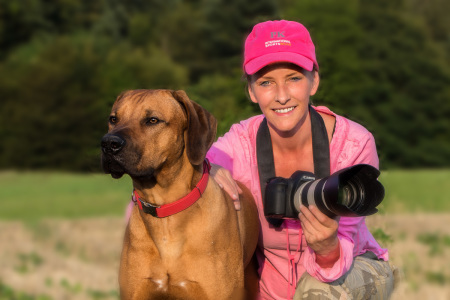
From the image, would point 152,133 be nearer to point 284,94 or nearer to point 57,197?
point 284,94

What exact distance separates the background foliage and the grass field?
54.0 ft

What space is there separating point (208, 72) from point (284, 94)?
4719 cm

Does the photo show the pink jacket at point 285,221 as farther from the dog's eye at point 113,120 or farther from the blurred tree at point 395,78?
the blurred tree at point 395,78

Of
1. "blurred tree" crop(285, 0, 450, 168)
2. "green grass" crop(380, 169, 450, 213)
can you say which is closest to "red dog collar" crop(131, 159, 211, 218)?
"green grass" crop(380, 169, 450, 213)

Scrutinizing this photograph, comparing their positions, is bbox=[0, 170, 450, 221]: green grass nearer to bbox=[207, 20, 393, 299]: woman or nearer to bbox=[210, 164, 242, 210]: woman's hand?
bbox=[207, 20, 393, 299]: woman

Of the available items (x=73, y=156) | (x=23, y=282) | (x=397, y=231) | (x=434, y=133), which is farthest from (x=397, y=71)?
(x=23, y=282)

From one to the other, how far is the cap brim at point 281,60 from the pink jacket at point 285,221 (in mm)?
510

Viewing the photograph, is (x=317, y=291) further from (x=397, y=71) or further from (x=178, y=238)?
(x=397, y=71)

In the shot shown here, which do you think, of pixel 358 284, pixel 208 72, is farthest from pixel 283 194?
pixel 208 72

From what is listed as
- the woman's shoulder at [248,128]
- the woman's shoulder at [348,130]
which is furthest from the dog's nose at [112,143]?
the woman's shoulder at [348,130]

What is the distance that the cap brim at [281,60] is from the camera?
14.0ft

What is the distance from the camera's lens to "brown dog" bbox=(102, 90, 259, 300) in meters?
3.85

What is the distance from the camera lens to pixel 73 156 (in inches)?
1752

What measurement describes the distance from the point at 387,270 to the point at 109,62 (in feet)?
142
